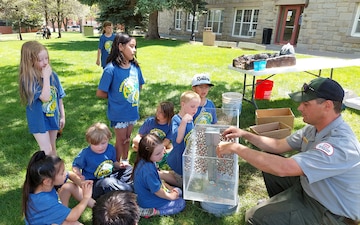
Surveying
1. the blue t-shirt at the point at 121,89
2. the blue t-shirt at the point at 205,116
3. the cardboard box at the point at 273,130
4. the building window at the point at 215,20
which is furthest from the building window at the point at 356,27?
the blue t-shirt at the point at 121,89

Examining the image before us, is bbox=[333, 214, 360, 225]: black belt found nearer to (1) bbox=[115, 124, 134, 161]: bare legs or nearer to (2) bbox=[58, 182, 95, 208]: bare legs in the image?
(2) bbox=[58, 182, 95, 208]: bare legs

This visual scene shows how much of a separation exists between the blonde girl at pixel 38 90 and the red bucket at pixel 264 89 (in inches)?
163

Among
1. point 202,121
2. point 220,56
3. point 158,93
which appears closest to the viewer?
point 202,121

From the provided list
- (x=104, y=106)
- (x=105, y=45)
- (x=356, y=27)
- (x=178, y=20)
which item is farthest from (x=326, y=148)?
(x=178, y=20)

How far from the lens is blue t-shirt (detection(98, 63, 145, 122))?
111 inches

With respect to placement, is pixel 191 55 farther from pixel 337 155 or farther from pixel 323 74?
pixel 337 155

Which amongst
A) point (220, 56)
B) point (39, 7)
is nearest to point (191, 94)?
point (220, 56)

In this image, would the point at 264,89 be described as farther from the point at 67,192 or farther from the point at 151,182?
the point at 67,192

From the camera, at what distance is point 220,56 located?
11.1 meters


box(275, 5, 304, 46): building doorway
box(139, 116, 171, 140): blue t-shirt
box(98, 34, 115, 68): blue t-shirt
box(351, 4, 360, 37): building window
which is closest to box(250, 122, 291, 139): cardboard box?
box(139, 116, 171, 140): blue t-shirt

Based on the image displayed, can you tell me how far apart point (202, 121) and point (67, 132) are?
92.9 inches

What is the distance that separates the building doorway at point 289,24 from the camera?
14830 mm

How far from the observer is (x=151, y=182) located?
7.70ft

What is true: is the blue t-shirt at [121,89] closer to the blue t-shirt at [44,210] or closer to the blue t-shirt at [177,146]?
the blue t-shirt at [177,146]
